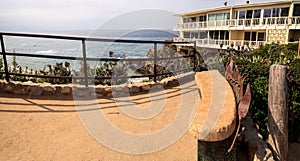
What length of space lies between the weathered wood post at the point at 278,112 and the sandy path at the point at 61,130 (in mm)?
813

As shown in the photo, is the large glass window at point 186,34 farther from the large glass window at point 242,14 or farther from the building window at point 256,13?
the building window at point 256,13

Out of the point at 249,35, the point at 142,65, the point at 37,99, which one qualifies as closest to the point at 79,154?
the point at 37,99

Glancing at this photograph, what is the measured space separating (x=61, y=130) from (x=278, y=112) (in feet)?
8.03

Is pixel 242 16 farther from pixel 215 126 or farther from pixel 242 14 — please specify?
pixel 215 126

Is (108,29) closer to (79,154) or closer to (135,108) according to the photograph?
(135,108)

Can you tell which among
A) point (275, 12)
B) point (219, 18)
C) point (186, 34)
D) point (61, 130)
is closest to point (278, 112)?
point (61, 130)

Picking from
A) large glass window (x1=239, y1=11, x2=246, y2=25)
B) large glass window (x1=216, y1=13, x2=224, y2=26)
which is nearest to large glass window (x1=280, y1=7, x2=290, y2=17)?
large glass window (x1=239, y1=11, x2=246, y2=25)

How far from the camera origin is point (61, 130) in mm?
2695

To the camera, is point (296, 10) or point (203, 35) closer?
point (296, 10)

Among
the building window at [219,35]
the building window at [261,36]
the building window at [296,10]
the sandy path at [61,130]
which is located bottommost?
the sandy path at [61,130]

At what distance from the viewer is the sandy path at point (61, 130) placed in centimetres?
224

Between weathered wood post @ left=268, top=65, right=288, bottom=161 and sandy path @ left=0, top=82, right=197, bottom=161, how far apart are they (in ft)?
2.67

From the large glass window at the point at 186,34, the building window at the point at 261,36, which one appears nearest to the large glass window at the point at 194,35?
the large glass window at the point at 186,34

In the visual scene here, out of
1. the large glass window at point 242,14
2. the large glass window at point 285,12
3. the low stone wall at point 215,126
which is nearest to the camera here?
the low stone wall at point 215,126
